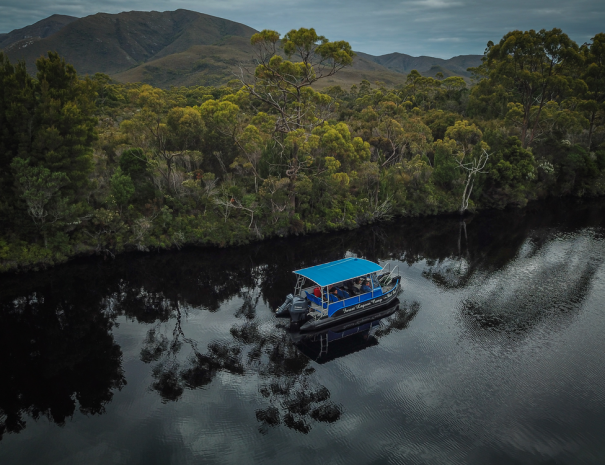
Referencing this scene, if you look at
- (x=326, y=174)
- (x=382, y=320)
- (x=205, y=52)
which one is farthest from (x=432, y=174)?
(x=205, y=52)

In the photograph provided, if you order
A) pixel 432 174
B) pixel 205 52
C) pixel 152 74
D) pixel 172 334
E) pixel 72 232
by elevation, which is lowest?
pixel 172 334

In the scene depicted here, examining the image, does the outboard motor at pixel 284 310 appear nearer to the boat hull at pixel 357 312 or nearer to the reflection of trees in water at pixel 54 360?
the boat hull at pixel 357 312

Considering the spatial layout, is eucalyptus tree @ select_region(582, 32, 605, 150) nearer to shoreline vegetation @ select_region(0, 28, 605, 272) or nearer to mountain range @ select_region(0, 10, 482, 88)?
shoreline vegetation @ select_region(0, 28, 605, 272)

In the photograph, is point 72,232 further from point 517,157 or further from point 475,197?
point 517,157

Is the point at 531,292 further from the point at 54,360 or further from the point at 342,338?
the point at 54,360

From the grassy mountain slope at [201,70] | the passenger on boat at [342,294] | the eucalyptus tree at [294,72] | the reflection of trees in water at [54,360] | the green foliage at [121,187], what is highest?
the grassy mountain slope at [201,70]

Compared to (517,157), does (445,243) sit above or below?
below

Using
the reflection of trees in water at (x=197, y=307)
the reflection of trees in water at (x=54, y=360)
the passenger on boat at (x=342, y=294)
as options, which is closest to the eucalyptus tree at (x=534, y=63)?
the reflection of trees in water at (x=197, y=307)
